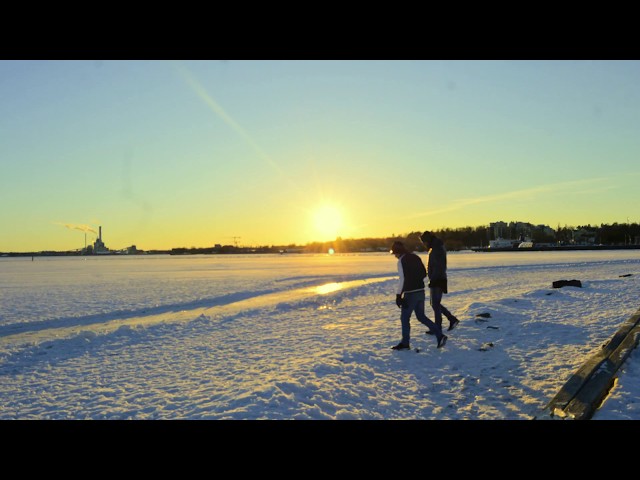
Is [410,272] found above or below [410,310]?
above

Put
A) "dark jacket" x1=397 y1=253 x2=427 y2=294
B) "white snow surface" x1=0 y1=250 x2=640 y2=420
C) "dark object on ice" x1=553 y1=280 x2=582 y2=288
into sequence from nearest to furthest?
"white snow surface" x1=0 y1=250 x2=640 y2=420 < "dark jacket" x1=397 y1=253 x2=427 y2=294 < "dark object on ice" x1=553 y1=280 x2=582 y2=288

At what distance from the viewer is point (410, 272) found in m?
7.65

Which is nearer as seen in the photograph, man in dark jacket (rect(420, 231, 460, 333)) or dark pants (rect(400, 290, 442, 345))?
dark pants (rect(400, 290, 442, 345))

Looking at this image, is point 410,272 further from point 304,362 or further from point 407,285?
point 304,362

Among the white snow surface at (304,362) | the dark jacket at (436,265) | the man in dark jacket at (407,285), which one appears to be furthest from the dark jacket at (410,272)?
the white snow surface at (304,362)

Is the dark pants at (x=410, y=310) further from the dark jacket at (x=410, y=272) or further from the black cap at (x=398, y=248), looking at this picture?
the black cap at (x=398, y=248)

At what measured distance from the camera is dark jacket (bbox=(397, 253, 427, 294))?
25.0ft

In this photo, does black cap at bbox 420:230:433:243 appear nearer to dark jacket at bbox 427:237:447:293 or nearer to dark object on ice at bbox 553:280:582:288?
dark jacket at bbox 427:237:447:293

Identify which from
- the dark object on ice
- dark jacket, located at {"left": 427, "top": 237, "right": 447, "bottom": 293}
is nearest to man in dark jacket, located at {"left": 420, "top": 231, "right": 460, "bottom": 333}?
dark jacket, located at {"left": 427, "top": 237, "right": 447, "bottom": 293}

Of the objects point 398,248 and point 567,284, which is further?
point 567,284

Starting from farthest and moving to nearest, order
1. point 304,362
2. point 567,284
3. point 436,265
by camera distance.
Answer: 1. point 567,284
2. point 436,265
3. point 304,362

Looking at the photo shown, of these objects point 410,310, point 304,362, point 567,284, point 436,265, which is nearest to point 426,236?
point 436,265
